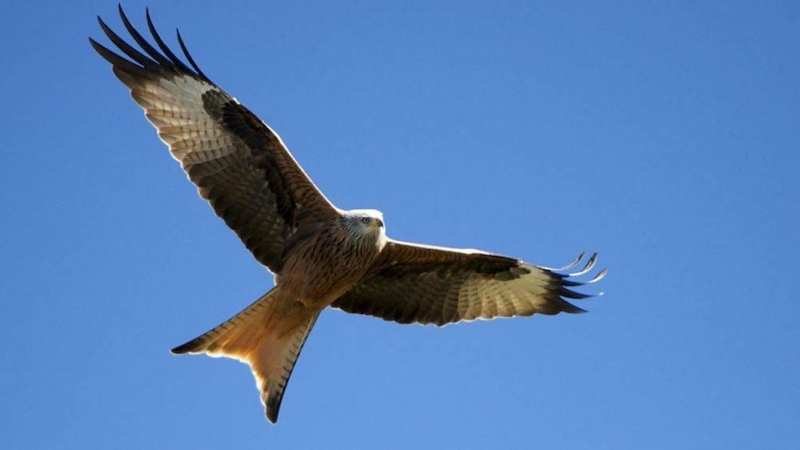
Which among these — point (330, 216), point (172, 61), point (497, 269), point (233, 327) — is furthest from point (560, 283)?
point (172, 61)

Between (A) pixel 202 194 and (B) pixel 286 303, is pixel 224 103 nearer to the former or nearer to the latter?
(A) pixel 202 194

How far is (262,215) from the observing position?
36.6 feet

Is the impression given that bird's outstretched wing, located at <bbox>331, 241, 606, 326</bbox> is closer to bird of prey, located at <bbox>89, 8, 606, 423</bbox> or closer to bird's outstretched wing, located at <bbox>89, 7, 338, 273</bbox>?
bird of prey, located at <bbox>89, 8, 606, 423</bbox>

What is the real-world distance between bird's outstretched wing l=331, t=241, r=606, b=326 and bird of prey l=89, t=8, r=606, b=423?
167 millimetres

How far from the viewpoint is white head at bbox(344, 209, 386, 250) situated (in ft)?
34.8

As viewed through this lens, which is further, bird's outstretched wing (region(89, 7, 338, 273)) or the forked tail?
bird's outstretched wing (region(89, 7, 338, 273))

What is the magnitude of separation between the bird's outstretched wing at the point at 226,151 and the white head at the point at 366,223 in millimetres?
272

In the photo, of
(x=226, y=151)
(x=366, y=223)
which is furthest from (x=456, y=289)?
(x=226, y=151)

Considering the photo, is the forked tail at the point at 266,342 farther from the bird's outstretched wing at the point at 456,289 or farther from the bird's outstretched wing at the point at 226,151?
the bird's outstretched wing at the point at 456,289

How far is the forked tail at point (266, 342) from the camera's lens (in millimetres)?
10547

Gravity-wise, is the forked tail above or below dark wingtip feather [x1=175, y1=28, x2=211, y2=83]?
below

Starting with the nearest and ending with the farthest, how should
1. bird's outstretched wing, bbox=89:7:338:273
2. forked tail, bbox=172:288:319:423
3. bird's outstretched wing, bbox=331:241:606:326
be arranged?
1. forked tail, bbox=172:288:319:423
2. bird's outstretched wing, bbox=89:7:338:273
3. bird's outstretched wing, bbox=331:241:606:326

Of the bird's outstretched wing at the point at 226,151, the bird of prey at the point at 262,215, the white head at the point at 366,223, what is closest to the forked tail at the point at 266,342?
the bird of prey at the point at 262,215

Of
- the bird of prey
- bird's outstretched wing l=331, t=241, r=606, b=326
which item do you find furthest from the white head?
bird's outstretched wing l=331, t=241, r=606, b=326
